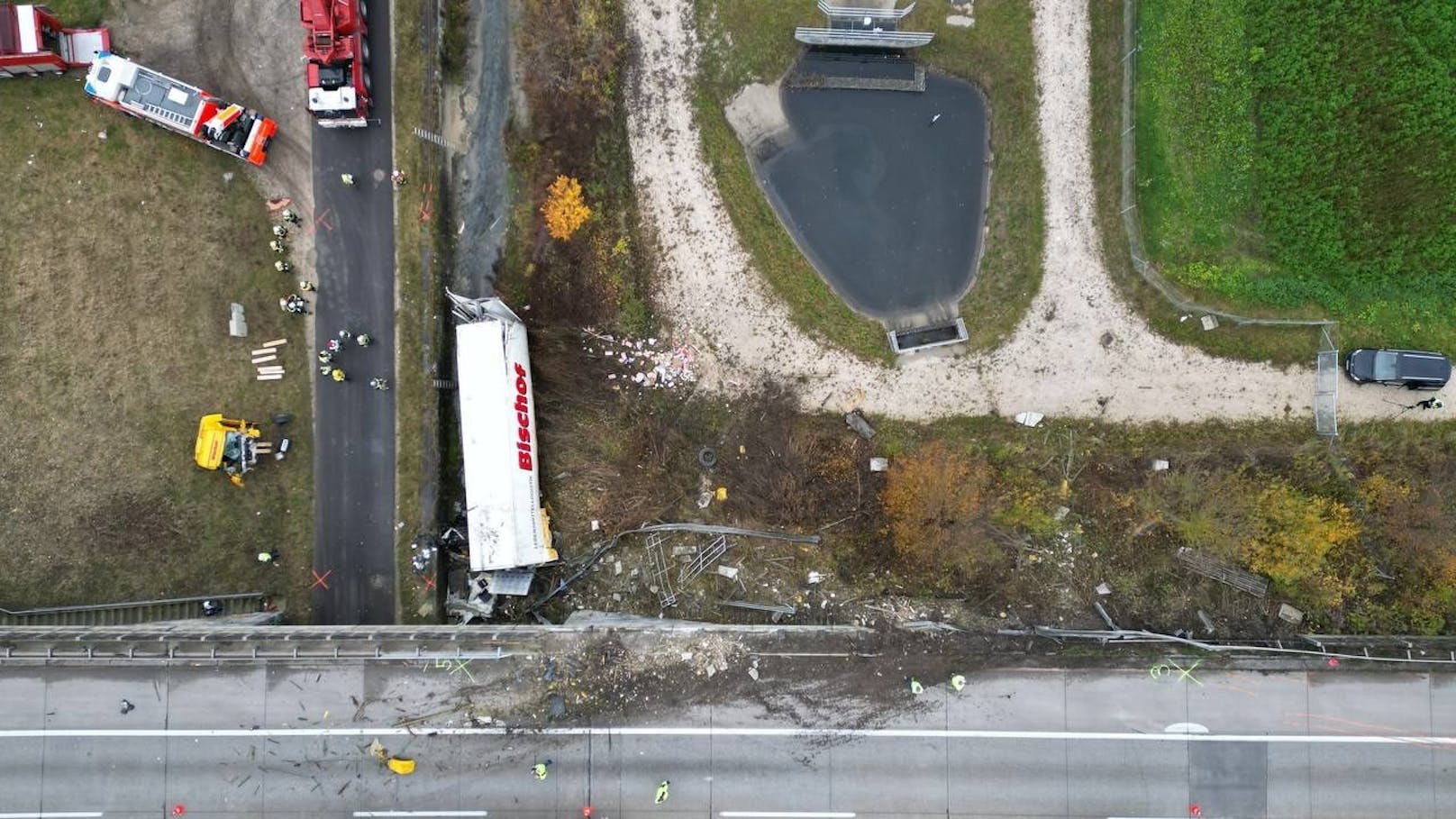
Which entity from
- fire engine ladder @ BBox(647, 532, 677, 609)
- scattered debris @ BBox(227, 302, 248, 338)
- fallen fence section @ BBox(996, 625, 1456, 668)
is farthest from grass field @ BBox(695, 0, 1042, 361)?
scattered debris @ BBox(227, 302, 248, 338)

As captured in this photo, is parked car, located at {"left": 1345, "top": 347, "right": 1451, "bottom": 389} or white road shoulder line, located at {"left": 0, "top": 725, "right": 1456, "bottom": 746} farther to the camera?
parked car, located at {"left": 1345, "top": 347, "right": 1451, "bottom": 389}

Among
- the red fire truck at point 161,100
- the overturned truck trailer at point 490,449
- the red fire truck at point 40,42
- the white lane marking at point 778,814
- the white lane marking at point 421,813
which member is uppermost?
the red fire truck at point 40,42

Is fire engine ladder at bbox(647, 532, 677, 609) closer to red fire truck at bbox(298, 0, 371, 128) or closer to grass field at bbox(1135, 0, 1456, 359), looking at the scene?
red fire truck at bbox(298, 0, 371, 128)

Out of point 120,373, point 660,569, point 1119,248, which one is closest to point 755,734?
point 660,569

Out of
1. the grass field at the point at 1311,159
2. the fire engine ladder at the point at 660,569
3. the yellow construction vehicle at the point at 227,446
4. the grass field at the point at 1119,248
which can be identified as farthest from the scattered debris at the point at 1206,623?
the yellow construction vehicle at the point at 227,446

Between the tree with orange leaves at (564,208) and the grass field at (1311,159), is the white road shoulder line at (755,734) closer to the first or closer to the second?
the grass field at (1311,159)

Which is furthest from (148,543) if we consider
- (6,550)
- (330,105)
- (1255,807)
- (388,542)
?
(1255,807)
